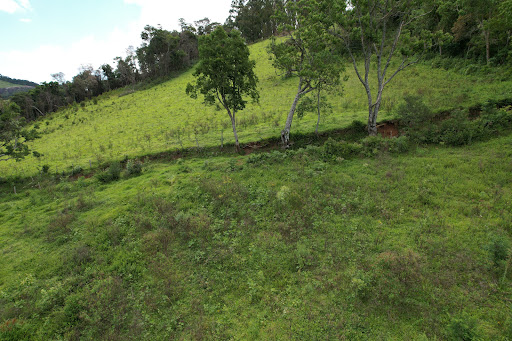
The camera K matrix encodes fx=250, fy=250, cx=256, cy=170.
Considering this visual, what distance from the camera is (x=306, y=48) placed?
18.5 metres

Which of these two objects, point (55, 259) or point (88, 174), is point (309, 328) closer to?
point (55, 259)

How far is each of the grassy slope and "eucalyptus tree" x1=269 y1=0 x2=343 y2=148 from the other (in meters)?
7.45

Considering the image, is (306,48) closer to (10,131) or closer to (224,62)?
(224,62)

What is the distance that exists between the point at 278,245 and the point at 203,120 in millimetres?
24342

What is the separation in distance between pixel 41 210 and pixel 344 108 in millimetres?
28018

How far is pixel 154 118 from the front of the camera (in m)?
36.5

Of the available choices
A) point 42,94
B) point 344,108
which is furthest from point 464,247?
point 42,94

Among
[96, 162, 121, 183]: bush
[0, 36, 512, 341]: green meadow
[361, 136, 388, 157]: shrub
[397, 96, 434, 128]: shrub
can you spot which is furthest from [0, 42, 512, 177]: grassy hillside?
[361, 136, 388, 157]: shrub

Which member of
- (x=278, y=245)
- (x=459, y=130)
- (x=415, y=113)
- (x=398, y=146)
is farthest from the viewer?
(x=415, y=113)

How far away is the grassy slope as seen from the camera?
295 inches

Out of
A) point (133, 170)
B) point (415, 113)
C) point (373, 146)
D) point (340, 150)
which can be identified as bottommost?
point (373, 146)

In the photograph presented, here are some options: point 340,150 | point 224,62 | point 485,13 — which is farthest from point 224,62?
point 485,13

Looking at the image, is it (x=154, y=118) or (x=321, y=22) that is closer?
(x=321, y=22)

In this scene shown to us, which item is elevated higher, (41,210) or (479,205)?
(41,210)
